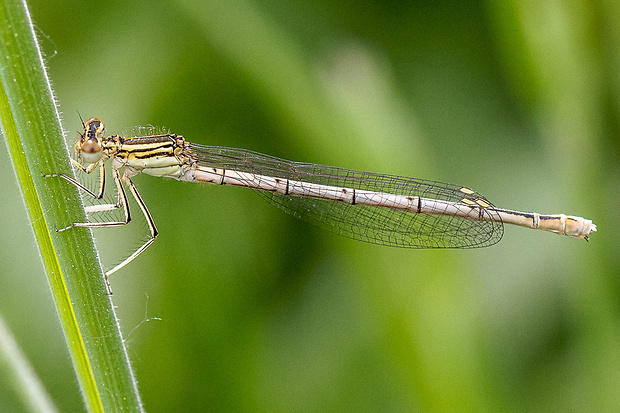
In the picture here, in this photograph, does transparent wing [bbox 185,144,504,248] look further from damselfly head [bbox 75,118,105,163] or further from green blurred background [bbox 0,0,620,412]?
damselfly head [bbox 75,118,105,163]

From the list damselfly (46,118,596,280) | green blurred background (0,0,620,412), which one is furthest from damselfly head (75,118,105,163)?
green blurred background (0,0,620,412)

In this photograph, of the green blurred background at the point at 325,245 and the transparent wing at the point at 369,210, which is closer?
the green blurred background at the point at 325,245

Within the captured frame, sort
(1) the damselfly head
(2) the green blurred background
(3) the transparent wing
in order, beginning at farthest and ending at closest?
(3) the transparent wing → (2) the green blurred background → (1) the damselfly head

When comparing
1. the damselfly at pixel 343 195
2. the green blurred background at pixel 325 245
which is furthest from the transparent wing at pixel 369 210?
the green blurred background at pixel 325 245

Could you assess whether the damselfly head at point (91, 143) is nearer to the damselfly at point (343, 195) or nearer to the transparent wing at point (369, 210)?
the damselfly at point (343, 195)

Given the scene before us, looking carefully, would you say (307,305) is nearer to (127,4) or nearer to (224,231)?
(224,231)

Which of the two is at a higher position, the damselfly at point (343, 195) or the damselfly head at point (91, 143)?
the damselfly head at point (91, 143)

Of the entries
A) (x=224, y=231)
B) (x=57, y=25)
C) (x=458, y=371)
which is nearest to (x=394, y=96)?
(x=224, y=231)
